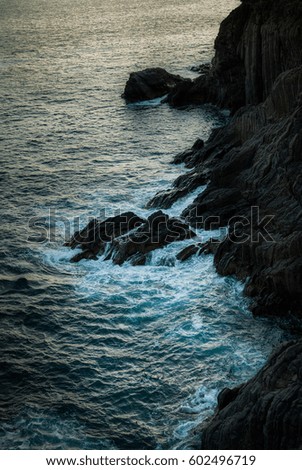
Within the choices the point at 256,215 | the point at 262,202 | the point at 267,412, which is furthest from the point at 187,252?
the point at 267,412

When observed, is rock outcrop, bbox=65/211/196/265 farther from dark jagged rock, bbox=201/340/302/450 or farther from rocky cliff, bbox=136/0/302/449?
dark jagged rock, bbox=201/340/302/450

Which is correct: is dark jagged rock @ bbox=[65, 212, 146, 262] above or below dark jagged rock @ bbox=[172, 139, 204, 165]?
below

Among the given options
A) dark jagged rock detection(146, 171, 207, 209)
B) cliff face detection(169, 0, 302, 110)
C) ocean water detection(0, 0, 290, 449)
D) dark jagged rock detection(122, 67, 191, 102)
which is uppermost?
cliff face detection(169, 0, 302, 110)

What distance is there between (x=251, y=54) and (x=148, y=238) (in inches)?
1061

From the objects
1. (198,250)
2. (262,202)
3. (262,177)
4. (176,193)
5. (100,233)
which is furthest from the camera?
(176,193)

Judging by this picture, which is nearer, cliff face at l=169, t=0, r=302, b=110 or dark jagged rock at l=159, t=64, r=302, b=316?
dark jagged rock at l=159, t=64, r=302, b=316

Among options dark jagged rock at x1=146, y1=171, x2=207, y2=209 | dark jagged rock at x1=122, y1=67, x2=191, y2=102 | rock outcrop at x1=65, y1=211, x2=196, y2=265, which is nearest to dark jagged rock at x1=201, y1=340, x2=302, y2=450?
rock outcrop at x1=65, y1=211, x2=196, y2=265

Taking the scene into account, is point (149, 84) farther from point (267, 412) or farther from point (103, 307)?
point (267, 412)

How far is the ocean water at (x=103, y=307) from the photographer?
32781 mm

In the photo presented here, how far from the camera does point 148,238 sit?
47.3 m

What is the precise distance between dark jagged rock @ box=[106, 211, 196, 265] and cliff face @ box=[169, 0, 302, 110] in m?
19.4

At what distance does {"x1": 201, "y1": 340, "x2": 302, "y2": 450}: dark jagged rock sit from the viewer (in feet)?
83.1

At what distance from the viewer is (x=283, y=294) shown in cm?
3803

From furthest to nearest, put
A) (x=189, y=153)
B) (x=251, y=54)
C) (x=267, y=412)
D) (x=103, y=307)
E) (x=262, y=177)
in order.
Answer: (x=251, y=54), (x=189, y=153), (x=262, y=177), (x=103, y=307), (x=267, y=412)
